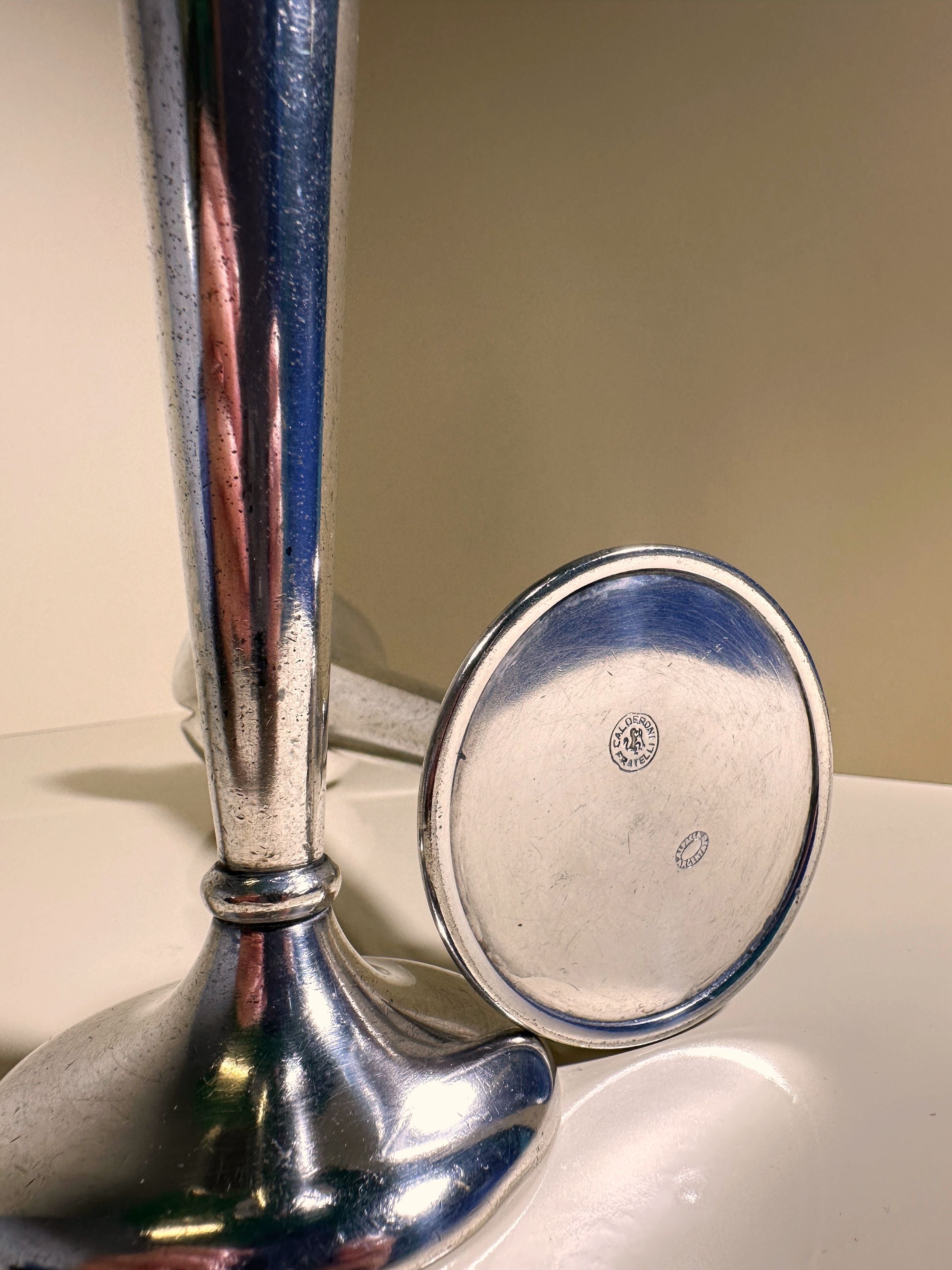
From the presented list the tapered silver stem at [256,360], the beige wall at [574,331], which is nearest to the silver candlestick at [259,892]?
the tapered silver stem at [256,360]

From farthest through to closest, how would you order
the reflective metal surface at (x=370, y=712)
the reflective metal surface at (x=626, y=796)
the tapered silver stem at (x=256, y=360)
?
the reflective metal surface at (x=370, y=712)
the reflective metal surface at (x=626, y=796)
the tapered silver stem at (x=256, y=360)

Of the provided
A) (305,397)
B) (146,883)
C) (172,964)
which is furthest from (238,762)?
(146,883)

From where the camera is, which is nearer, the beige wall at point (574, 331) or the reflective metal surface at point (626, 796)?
the reflective metal surface at point (626, 796)

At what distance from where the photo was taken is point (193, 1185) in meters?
0.34

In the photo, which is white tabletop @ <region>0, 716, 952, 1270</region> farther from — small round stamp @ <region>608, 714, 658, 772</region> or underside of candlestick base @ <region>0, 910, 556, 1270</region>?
small round stamp @ <region>608, 714, 658, 772</region>

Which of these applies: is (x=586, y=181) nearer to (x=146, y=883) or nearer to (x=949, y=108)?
(x=949, y=108)

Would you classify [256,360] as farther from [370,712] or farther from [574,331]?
[574,331]

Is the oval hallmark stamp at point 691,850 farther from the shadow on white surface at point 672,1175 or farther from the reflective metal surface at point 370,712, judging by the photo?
the reflective metal surface at point 370,712

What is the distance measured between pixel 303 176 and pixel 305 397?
0.07 meters

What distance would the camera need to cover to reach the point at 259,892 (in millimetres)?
397

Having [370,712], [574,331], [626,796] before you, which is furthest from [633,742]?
[574,331]

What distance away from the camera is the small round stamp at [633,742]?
0.45 m

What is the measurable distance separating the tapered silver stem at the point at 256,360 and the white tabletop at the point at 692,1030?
0.18 metres

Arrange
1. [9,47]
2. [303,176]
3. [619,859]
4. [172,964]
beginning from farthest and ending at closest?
[9,47]
[172,964]
[619,859]
[303,176]
